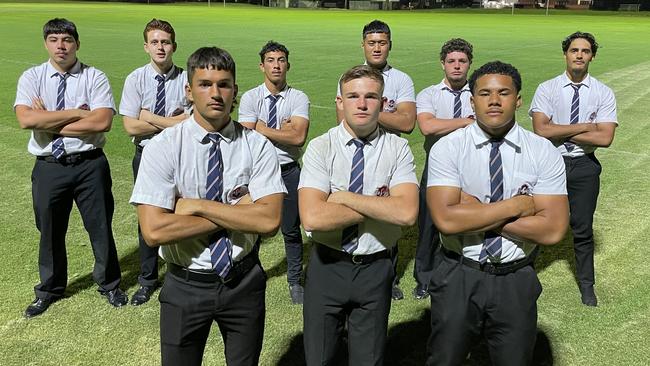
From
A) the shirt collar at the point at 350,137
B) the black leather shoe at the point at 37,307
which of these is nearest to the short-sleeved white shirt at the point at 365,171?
the shirt collar at the point at 350,137

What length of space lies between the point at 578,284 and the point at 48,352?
19.0ft

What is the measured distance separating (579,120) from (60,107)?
18.0 feet

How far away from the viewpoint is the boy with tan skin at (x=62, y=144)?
558cm

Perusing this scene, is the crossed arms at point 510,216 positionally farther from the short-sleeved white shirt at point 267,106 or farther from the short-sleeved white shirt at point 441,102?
the short-sleeved white shirt at point 267,106

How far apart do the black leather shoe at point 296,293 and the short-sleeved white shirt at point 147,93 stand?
235 cm

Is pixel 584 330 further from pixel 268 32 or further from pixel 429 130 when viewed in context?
pixel 268 32

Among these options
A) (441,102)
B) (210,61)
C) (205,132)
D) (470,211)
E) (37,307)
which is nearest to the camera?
(210,61)

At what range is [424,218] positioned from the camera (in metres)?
6.48

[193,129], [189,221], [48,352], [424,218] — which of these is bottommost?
[48,352]

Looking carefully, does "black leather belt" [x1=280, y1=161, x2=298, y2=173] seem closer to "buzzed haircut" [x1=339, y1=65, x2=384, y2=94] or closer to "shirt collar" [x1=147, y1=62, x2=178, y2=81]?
"shirt collar" [x1=147, y1=62, x2=178, y2=81]

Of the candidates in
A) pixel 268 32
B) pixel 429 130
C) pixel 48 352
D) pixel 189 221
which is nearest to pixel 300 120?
pixel 429 130

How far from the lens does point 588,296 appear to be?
20.9ft

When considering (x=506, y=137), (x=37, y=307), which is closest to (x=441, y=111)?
(x=506, y=137)

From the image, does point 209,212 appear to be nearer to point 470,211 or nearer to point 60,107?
point 470,211
